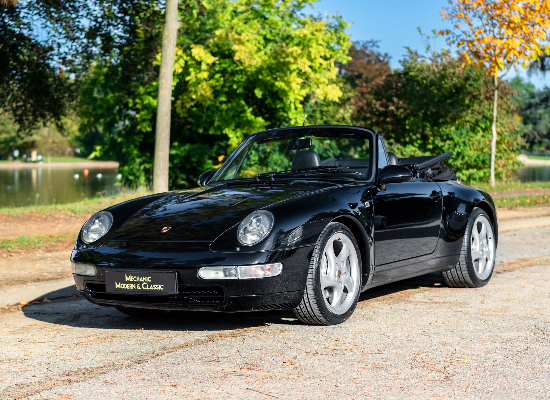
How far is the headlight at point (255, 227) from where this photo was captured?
16.1ft

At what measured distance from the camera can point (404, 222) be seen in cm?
611

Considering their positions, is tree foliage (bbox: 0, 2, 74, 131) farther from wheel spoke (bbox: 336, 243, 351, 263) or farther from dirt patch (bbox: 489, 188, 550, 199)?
wheel spoke (bbox: 336, 243, 351, 263)

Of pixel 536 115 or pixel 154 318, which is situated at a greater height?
pixel 536 115

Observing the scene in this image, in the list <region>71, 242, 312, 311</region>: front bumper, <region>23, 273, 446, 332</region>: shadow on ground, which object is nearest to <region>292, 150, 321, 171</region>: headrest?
<region>23, 273, 446, 332</region>: shadow on ground

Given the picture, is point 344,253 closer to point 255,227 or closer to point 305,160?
point 255,227

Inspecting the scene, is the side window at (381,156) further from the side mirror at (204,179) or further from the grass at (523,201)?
the grass at (523,201)

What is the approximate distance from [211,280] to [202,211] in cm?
68

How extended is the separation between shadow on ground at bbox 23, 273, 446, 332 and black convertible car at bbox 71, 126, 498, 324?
170 mm

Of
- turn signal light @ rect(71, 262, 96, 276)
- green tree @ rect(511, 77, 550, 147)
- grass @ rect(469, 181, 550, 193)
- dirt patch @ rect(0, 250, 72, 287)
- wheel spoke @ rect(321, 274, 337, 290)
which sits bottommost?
dirt patch @ rect(0, 250, 72, 287)

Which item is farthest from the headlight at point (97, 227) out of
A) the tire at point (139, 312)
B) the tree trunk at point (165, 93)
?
the tree trunk at point (165, 93)

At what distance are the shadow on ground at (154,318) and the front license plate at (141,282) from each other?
53 cm

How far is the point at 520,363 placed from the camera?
14.1ft

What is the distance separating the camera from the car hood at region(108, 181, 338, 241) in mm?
5090

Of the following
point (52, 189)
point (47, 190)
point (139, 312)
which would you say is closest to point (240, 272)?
point (139, 312)
